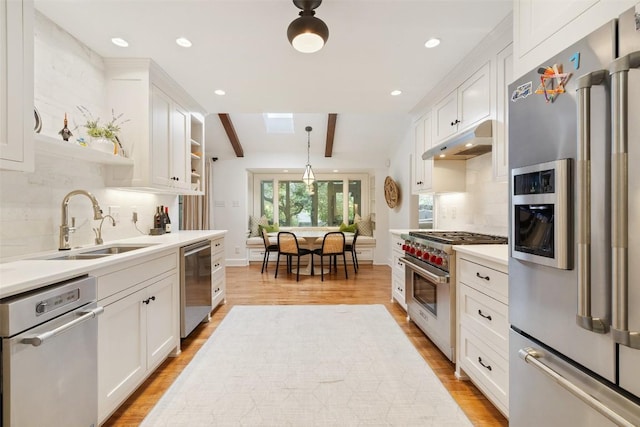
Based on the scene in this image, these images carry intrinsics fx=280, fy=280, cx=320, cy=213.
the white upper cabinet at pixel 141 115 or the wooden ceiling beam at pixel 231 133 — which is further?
the wooden ceiling beam at pixel 231 133

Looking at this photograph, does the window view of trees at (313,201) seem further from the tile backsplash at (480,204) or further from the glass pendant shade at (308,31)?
the glass pendant shade at (308,31)

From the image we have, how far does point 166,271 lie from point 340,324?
68.9 inches

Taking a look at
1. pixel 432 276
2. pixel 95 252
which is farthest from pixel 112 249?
pixel 432 276

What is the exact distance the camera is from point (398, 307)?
3.46 m

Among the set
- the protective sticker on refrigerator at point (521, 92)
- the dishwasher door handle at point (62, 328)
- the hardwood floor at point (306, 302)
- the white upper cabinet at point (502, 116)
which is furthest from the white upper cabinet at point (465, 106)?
the dishwasher door handle at point (62, 328)

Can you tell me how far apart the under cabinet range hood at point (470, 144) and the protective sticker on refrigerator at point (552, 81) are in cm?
122

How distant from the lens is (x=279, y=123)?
560 centimetres

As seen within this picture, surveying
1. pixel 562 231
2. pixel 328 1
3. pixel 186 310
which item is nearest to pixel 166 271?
pixel 186 310

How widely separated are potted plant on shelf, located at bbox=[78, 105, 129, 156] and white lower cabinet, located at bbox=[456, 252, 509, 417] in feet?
9.17

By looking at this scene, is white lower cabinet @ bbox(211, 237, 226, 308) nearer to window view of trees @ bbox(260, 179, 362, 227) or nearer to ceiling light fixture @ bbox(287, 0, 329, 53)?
ceiling light fixture @ bbox(287, 0, 329, 53)

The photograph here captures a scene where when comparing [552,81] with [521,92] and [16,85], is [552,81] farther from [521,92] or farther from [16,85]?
[16,85]

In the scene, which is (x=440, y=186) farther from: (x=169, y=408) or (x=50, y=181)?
(x=50, y=181)

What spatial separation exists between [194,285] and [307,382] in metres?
1.34

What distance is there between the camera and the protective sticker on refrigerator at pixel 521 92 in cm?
108
